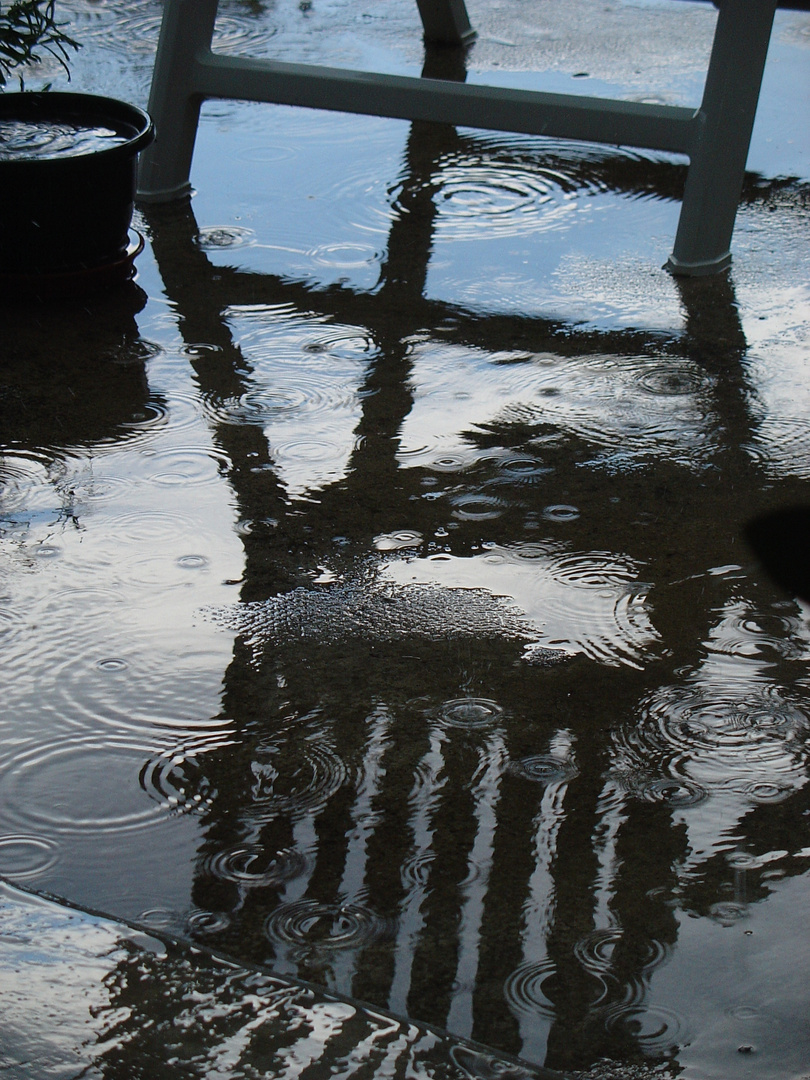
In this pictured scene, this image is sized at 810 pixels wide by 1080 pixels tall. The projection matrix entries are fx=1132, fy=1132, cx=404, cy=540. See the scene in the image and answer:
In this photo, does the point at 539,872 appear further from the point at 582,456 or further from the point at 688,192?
the point at 688,192

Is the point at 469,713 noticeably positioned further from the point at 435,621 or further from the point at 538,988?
the point at 538,988

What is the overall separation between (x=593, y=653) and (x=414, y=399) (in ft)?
2.94

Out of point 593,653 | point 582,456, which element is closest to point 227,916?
point 593,653

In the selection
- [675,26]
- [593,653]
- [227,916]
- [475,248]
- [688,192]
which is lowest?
[227,916]

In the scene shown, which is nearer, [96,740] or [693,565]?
[96,740]

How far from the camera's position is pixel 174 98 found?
3.40 meters

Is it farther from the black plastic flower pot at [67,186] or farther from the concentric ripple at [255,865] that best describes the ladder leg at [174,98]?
the concentric ripple at [255,865]

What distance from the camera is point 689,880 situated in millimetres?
1336

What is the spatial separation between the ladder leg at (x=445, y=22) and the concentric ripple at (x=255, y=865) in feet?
13.8

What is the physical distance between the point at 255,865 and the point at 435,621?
0.54 metres

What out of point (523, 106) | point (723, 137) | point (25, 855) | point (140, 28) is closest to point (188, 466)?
point (25, 855)

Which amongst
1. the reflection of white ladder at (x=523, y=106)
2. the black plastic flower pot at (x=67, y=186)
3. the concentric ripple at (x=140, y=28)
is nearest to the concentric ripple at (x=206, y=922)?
the black plastic flower pot at (x=67, y=186)

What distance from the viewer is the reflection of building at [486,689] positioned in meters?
1.25

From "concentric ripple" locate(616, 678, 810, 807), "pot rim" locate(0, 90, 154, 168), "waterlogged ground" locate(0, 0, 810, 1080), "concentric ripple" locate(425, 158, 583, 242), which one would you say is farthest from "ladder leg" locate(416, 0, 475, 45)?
"concentric ripple" locate(616, 678, 810, 807)
